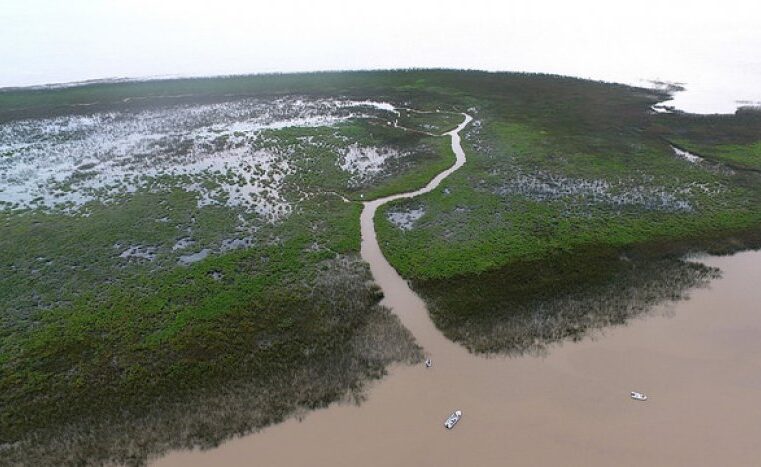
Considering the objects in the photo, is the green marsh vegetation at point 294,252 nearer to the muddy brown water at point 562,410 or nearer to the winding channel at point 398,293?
the winding channel at point 398,293

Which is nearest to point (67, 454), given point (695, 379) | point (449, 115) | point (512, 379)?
point (512, 379)

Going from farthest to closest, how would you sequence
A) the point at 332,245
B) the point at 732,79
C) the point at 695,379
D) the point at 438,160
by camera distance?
the point at 732,79
the point at 438,160
the point at 332,245
the point at 695,379

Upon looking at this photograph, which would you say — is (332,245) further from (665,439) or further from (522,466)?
(665,439)

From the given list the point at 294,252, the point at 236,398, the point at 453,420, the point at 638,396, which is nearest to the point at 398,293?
the point at 294,252

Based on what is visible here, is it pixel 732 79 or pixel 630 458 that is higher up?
pixel 732 79

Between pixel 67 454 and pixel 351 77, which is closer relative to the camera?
pixel 67 454

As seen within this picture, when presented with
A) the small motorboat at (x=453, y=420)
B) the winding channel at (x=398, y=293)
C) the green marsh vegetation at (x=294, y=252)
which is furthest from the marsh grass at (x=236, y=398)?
the small motorboat at (x=453, y=420)
